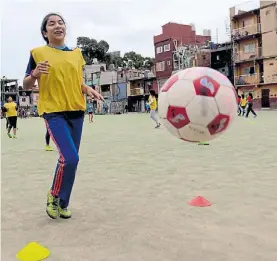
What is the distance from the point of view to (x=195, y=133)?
3678mm

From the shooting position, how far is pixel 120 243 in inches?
114

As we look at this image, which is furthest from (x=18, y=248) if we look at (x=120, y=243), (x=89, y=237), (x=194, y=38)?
(x=194, y=38)

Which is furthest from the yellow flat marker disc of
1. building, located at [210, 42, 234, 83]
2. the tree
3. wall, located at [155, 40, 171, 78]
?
the tree

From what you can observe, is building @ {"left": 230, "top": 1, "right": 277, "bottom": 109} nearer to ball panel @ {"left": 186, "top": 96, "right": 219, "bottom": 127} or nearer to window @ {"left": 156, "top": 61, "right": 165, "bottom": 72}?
window @ {"left": 156, "top": 61, "right": 165, "bottom": 72}

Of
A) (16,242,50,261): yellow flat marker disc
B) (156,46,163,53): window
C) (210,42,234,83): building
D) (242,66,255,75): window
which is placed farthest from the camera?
(156,46,163,53): window

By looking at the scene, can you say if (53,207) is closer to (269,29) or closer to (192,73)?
(192,73)

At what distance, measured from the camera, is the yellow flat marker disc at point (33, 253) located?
267 centimetres

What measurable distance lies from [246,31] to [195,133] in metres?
43.2

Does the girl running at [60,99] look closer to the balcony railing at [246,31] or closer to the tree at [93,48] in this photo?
the balcony railing at [246,31]

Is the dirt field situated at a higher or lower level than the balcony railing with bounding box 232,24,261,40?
lower

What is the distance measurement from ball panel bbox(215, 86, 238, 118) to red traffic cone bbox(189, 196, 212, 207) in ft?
2.96

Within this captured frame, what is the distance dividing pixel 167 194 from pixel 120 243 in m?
1.58

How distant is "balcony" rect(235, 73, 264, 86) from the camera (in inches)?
1677

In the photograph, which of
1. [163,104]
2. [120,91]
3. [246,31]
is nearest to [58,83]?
[163,104]
